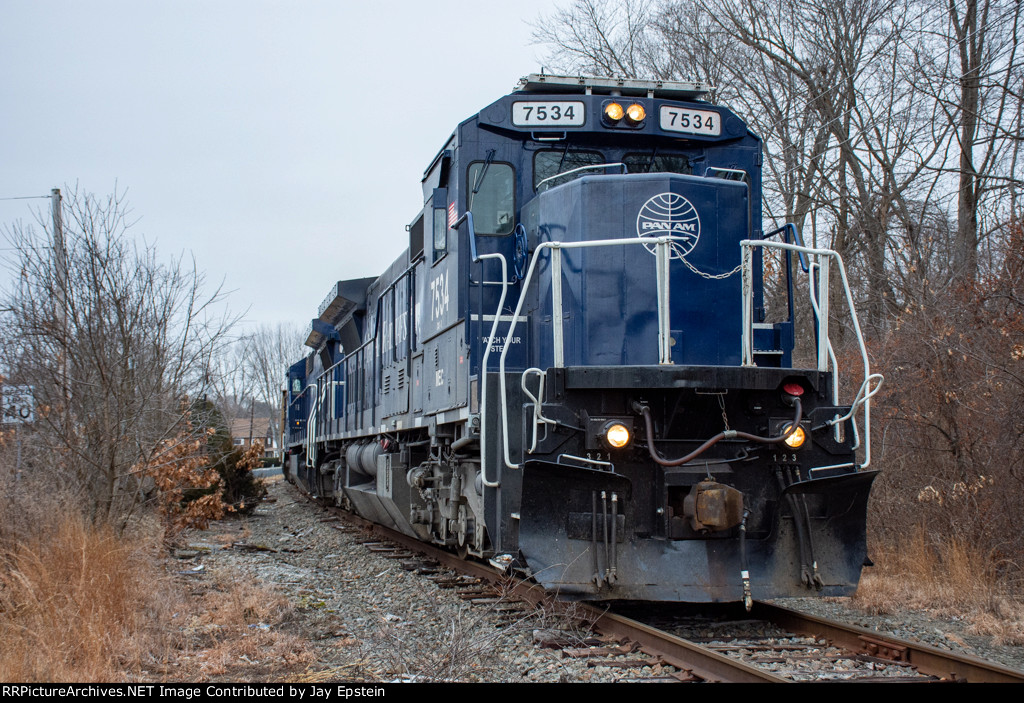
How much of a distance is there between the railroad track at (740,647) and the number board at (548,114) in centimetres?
357

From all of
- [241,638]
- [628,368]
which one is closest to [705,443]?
[628,368]

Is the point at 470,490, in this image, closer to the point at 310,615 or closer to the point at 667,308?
the point at 310,615

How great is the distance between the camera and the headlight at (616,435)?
17.6 feet

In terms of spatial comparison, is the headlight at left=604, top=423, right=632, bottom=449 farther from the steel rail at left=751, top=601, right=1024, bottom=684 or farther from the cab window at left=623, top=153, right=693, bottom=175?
the cab window at left=623, top=153, right=693, bottom=175

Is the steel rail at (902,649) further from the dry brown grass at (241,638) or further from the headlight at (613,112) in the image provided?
the headlight at (613,112)

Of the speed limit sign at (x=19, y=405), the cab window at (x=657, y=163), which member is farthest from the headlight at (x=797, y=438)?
the speed limit sign at (x=19, y=405)

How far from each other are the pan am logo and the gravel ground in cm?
266

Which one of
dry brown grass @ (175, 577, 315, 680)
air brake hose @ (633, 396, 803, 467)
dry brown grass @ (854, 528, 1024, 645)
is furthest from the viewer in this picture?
dry brown grass @ (854, 528, 1024, 645)

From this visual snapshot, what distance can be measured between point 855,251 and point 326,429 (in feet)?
32.9

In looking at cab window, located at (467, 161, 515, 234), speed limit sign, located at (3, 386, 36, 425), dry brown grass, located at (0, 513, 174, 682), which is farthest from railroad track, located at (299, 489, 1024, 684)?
speed limit sign, located at (3, 386, 36, 425)

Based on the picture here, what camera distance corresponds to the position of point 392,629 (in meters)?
6.14

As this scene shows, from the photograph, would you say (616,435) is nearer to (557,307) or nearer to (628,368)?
(628,368)

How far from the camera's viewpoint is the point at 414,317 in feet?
29.7

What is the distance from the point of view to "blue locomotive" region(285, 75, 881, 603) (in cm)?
538
